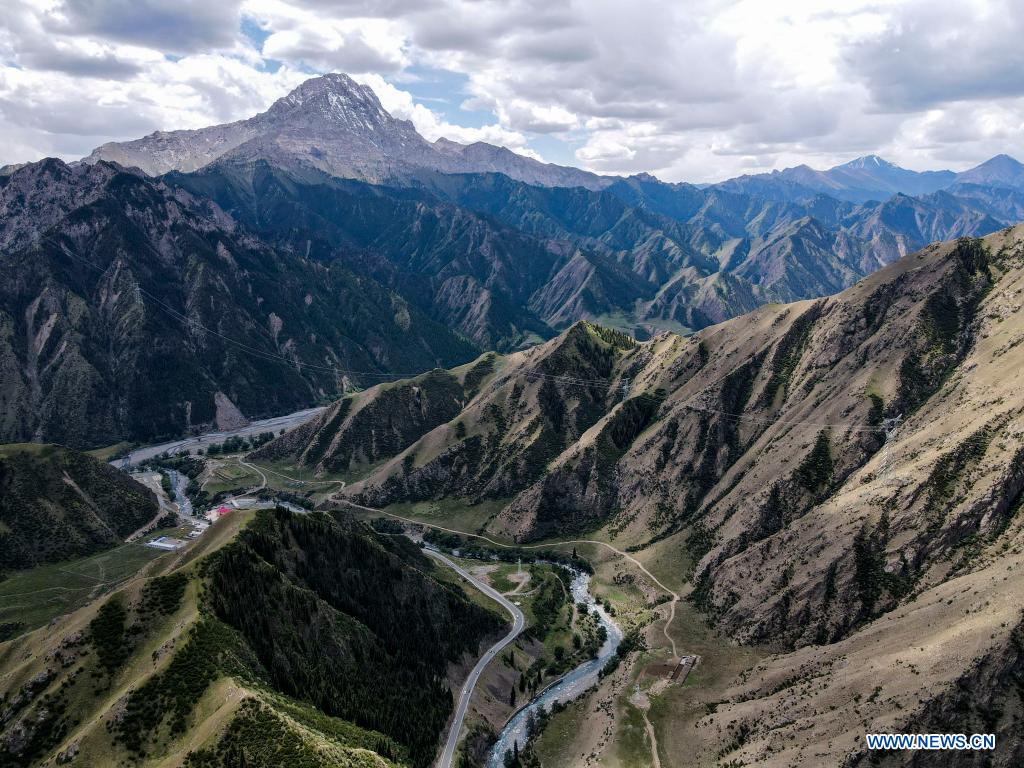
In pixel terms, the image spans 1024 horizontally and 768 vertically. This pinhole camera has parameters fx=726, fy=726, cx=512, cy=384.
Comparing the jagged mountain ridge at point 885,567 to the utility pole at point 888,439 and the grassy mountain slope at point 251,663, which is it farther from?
the grassy mountain slope at point 251,663

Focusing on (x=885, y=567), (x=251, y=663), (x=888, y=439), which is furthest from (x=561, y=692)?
(x=888, y=439)

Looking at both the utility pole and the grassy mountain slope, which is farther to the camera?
the utility pole

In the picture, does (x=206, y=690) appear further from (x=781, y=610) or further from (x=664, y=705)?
(x=781, y=610)

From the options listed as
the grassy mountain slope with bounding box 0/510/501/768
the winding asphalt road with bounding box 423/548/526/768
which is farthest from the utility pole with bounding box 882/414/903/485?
the grassy mountain slope with bounding box 0/510/501/768

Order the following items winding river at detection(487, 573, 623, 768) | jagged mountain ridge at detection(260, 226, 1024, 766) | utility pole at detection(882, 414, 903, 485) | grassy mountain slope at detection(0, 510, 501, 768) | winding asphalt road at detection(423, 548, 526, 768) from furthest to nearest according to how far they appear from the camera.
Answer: utility pole at detection(882, 414, 903, 485), winding river at detection(487, 573, 623, 768), winding asphalt road at detection(423, 548, 526, 768), jagged mountain ridge at detection(260, 226, 1024, 766), grassy mountain slope at detection(0, 510, 501, 768)

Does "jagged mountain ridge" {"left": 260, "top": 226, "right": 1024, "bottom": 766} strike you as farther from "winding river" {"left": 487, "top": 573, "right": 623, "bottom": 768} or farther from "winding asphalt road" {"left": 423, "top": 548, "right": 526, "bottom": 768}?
"winding asphalt road" {"left": 423, "top": 548, "right": 526, "bottom": 768}

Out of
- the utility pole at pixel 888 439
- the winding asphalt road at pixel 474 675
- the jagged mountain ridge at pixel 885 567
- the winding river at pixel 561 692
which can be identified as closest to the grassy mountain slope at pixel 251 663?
the winding asphalt road at pixel 474 675

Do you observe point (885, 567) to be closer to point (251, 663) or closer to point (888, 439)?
point (888, 439)

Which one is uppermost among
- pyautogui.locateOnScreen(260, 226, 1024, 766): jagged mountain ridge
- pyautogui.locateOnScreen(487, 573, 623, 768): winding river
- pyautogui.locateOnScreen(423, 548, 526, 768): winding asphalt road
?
pyautogui.locateOnScreen(260, 226, 1024, 766): jagged mountain ridge
